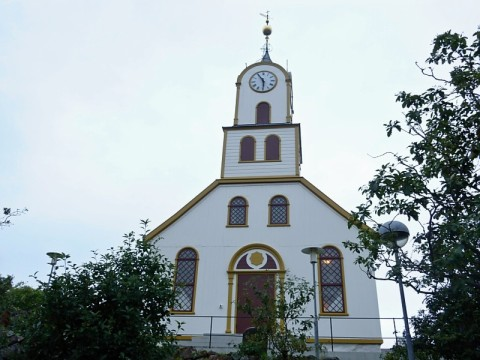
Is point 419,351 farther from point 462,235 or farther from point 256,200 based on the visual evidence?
point 256,200

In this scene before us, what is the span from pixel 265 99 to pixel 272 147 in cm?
328

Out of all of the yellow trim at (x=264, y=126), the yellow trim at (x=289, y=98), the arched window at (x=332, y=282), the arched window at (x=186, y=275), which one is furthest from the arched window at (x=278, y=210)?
the yellow trim at (x=289, y=98)

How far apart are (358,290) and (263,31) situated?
18.2m

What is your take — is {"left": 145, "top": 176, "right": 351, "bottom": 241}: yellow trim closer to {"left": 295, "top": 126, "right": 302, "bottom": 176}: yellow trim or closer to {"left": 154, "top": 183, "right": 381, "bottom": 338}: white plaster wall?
{"left": 154, "top": 183, "right": 381, "bottom": 338}: white plaster wall

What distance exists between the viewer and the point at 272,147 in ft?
67.1

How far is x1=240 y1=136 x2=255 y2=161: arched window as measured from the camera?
66.7ft

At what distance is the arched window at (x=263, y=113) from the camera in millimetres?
21797

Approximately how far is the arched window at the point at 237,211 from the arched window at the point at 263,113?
190 inches

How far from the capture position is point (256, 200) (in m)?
18.7

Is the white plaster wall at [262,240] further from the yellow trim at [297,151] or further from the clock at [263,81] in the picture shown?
the clock at [263,81]

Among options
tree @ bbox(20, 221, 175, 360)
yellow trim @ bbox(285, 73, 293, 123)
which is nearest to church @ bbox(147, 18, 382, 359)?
yellow trim @ bbox(285, 73, 293, 123)

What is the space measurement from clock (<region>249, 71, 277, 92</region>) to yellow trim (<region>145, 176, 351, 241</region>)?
6053mm

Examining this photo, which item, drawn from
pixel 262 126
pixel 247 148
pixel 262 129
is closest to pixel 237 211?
pixel 247 148

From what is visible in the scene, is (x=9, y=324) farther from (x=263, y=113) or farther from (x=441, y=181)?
(x=263, y=113)
